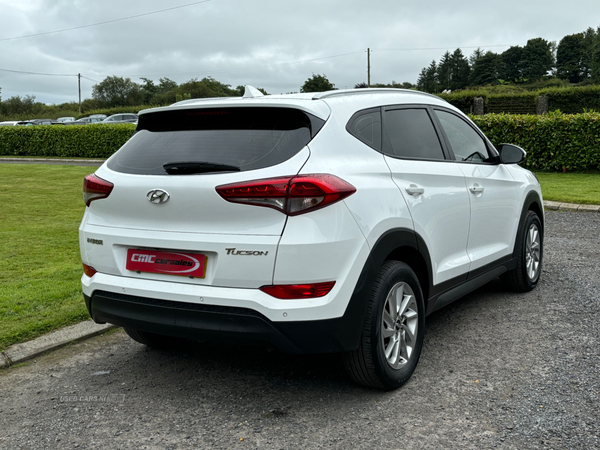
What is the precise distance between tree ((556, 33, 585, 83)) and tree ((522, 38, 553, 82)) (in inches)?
117

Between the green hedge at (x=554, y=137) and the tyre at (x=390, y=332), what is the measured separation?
39.1 ft

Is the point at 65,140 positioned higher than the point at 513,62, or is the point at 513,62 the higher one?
the point at 513,62

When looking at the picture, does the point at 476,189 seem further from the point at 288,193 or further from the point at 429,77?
the point at 429,77

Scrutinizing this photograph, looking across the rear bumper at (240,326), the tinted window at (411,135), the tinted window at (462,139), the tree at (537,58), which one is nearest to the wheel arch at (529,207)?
the tinted window at (462,139)

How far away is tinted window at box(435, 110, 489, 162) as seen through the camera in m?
4.49

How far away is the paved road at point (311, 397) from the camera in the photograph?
9.68 feet

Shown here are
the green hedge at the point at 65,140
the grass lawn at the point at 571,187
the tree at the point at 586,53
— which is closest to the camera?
the grass lawn at the point at 571,187

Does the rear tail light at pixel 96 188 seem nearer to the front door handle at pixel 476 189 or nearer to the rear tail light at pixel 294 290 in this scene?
the rear tail light at pixel 294 290

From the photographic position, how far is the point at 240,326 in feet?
9.66

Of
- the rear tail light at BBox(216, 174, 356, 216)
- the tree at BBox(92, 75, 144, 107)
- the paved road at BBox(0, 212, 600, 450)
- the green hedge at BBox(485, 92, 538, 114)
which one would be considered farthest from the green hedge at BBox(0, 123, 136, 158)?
the tree at BBox(92, 75, 144, 107)

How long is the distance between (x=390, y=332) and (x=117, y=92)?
79499mm

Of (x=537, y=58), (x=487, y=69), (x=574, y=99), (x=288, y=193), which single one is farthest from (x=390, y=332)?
(x=537, y=58)

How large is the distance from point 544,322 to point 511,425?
189 cm

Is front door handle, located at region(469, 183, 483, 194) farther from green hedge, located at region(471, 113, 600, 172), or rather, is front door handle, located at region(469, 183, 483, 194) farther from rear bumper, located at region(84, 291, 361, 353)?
green hedge, located at region(471, 113, 600, 172)
